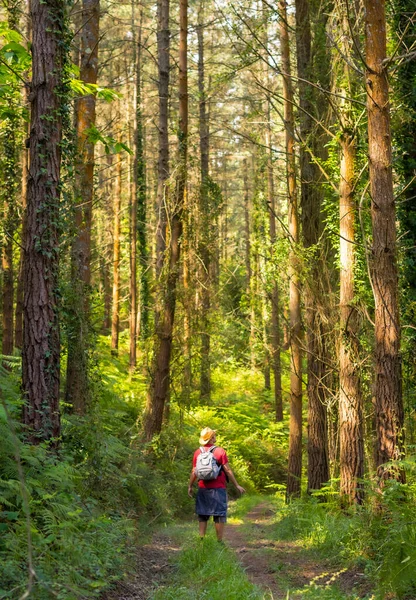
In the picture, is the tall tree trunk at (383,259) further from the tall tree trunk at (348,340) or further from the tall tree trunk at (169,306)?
the tall tree trunk at (169,306)

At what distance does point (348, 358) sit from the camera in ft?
35.2

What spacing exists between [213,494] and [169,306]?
20.2 feet

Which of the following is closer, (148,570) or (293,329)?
(148,570)

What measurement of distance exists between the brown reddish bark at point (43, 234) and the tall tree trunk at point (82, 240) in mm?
1881

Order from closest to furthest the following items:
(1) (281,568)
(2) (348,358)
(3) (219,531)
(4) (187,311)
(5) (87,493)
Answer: (1) (281,568), (5) (87,493), (3) (219,531), (2) (348,358), (4) (187,311)

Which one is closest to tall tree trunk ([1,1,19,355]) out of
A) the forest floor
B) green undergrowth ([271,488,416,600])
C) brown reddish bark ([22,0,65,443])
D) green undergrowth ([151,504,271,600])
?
brown reddish bark ([22,0,65,443])

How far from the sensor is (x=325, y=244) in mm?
13570

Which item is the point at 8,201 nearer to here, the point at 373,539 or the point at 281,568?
the point at 281,568

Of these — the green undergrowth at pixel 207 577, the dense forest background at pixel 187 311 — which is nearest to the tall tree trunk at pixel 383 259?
the dense forest background at pixel 187 311

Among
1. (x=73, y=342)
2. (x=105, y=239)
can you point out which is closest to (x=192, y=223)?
(x=73, y=342)

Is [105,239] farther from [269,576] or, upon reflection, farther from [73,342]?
[269,576]

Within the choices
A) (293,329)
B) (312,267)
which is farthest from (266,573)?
(293,329)

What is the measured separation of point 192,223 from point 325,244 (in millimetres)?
3127

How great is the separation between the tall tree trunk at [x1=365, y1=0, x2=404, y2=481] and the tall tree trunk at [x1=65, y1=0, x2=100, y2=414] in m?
3.95
